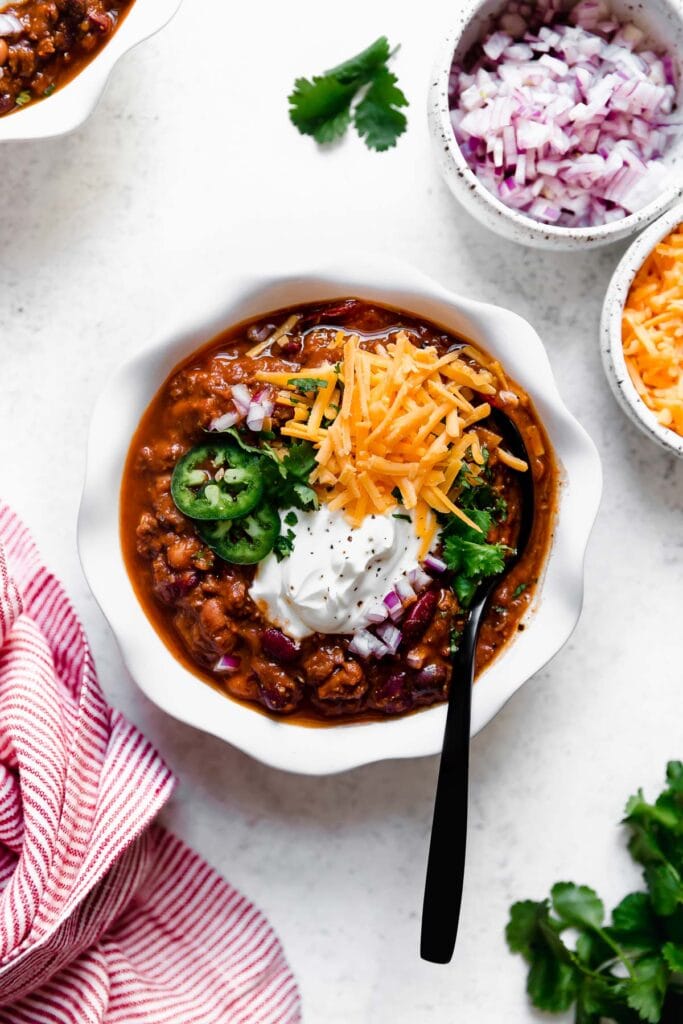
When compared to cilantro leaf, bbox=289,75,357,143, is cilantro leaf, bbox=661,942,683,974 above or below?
below

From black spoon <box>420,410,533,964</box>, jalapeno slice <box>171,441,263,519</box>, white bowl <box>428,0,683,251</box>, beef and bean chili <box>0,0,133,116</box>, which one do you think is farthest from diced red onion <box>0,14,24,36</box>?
black spoon <box>420,410,533,964</box>

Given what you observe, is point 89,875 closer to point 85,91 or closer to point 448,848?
point 448,848

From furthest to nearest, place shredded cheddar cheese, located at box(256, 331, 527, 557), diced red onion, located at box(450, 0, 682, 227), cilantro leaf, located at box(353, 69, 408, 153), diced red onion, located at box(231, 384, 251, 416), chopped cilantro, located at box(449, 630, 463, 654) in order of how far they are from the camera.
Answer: cilantro leaf, located at box(353, 69, 408, 153) → diced red onion, located at box(450, 0, 682, 227) → chopped cilantro, located at box(449, 630, 463, 654) → diced red onion, located at box(231, 384, 251, 416) → shredded cheddar cheese, located at box(256, 331, 527, 557)

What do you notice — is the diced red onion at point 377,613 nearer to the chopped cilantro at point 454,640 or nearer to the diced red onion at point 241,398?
the chopped cilantro at point 454,640

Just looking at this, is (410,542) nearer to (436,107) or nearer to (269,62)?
(436,107)

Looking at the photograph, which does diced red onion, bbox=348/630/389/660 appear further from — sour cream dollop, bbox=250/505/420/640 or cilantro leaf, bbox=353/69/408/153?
cilantro leaf, bbox=353/69/408/153

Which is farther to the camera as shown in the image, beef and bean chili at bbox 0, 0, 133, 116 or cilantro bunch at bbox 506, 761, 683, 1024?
cilantro bunch at bbox 506, 761, 683, 1024
